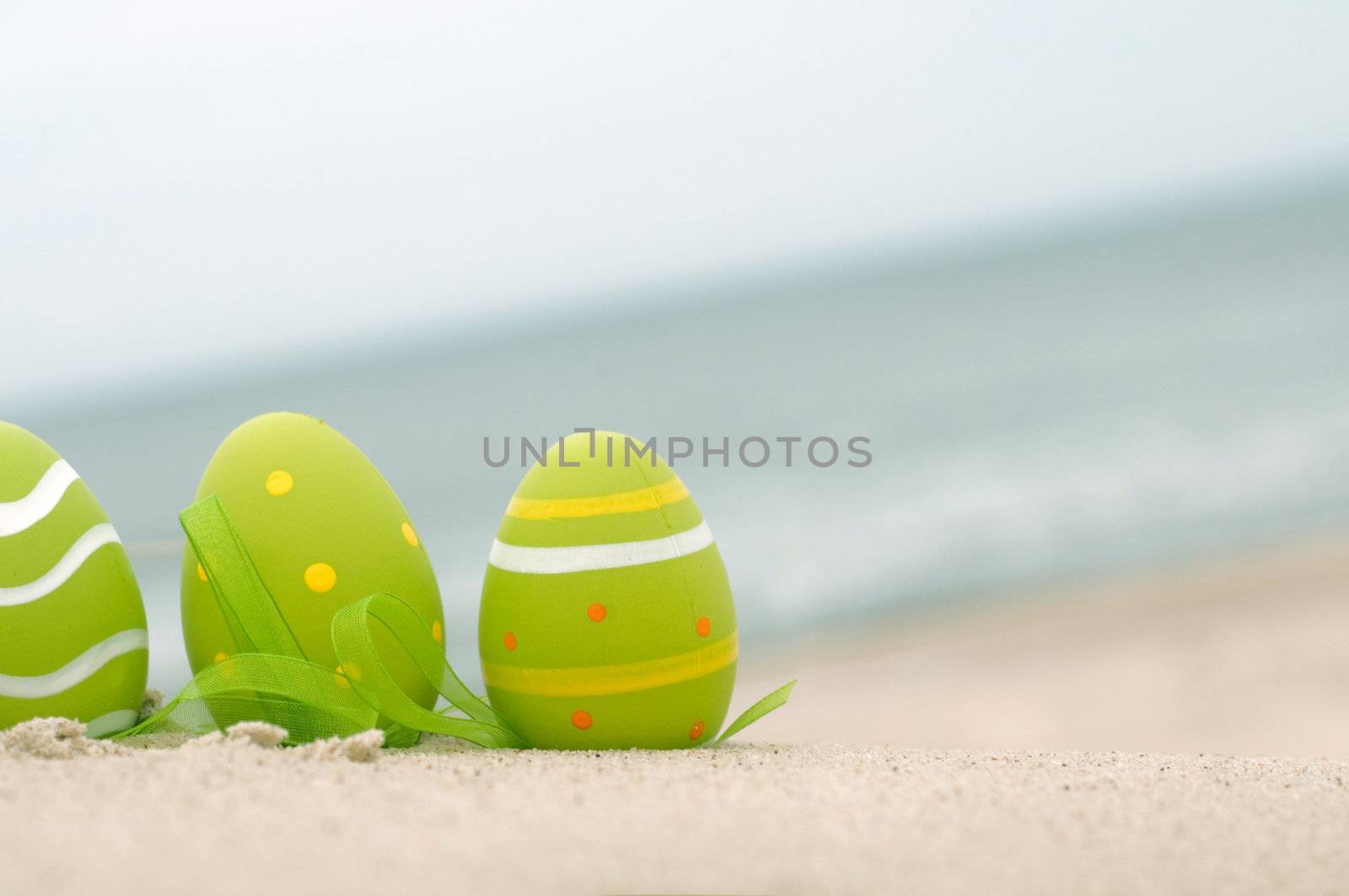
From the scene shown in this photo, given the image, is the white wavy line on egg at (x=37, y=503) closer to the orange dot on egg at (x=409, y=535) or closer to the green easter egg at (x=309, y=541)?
the green easter egg at (x=309, y=541)

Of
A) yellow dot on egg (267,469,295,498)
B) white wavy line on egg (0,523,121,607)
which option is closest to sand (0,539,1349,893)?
white wavy line on egg (0,523,121,607)

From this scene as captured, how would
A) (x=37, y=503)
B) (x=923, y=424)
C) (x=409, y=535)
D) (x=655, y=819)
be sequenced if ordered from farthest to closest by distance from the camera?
1. (x=923, y=424)
2. (x=409, y=535)
3. (x=37, y=503)
4. (x=655, y=819)

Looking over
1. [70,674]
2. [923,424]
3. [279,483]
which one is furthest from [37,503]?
[923,424]

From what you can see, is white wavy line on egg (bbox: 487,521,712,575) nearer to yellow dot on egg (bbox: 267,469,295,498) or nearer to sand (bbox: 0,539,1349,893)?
sand (bbox: 0,539,1349,893)

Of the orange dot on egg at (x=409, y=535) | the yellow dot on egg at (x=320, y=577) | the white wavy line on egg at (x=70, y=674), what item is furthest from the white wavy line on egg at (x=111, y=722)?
the orange dot on egg at (x=409, y=535)

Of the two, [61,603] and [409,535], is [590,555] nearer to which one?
[409,535]

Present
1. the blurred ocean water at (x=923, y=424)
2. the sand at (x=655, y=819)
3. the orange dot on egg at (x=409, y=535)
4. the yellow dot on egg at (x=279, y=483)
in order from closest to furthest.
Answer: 1. the sand at (x=655, y=819)
2. the yellow dot on egg at (x=279, y=483)
3. the orange dot on egg at (x=409, y=535)
4. the blurred ocean water at (x=923, y=424)
